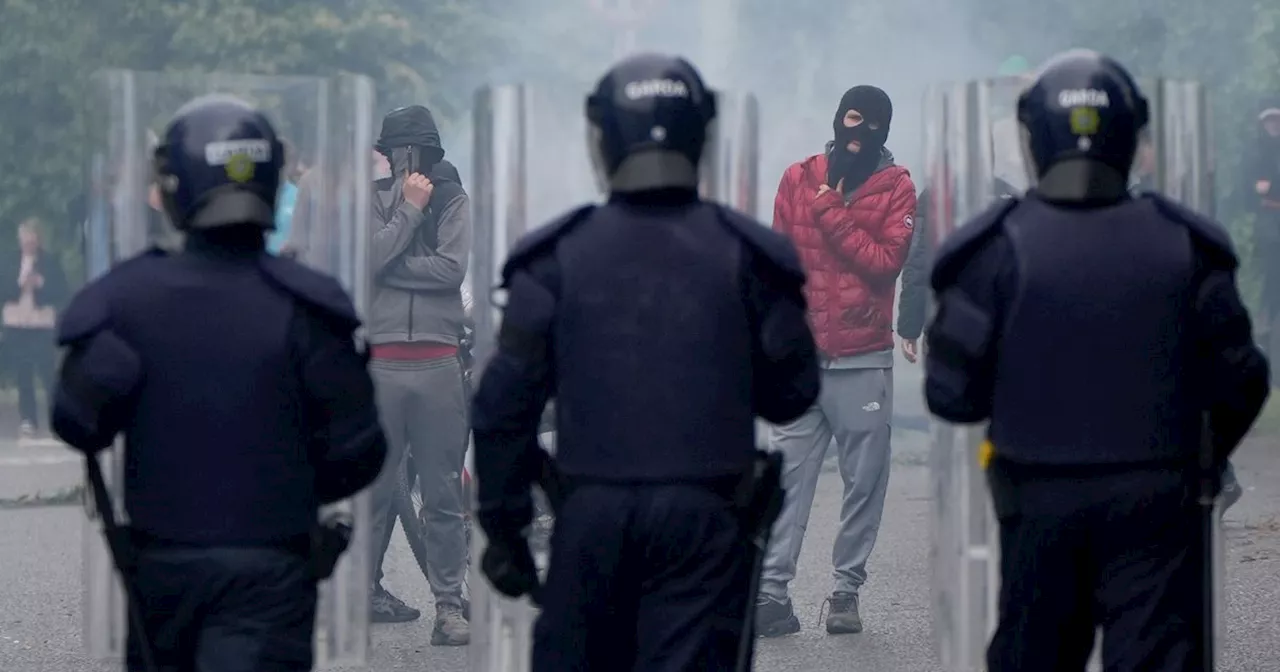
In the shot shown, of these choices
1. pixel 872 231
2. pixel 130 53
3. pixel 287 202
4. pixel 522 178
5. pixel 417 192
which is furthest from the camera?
pixel 130 53

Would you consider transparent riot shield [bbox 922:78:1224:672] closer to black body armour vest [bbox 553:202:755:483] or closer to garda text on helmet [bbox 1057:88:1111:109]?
garda text on helmet [bbox 1057:88:1111:109]

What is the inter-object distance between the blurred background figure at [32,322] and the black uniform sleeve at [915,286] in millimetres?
9958

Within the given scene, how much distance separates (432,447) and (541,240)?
3.30 meters

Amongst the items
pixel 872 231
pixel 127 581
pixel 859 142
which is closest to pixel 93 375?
pixel 127 581

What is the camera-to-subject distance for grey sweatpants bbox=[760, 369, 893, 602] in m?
7.86

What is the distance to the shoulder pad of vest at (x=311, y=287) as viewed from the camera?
4496 millimetres

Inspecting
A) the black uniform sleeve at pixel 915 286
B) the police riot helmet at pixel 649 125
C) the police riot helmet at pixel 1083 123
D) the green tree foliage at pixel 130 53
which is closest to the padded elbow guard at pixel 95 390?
the police riot helmet at pixel 649 125

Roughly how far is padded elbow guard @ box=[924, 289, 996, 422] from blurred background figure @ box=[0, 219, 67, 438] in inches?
508

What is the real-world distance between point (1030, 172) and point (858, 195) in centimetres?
302

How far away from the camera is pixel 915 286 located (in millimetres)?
Result: 8227

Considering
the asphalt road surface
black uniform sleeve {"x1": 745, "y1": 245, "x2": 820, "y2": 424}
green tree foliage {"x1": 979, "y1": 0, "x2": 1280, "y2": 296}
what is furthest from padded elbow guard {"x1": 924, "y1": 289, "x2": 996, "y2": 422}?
green tree foliage {"x1": 979, "y1": 0, "x2": 1280, "y2": 296}

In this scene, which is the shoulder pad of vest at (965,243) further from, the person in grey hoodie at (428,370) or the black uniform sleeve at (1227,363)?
the person in grey hoodie at (428,370)

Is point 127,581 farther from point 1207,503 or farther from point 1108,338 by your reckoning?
point 1207,503

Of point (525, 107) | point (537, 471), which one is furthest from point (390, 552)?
point (537, 471)
